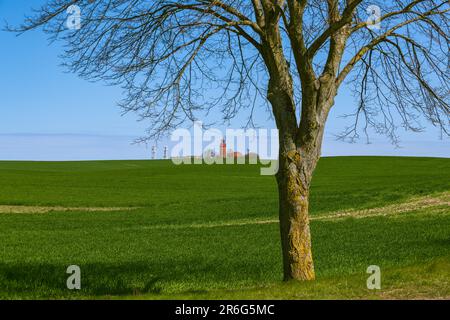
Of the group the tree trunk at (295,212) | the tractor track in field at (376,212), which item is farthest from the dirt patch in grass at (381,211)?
the tree trunk at (295,212)

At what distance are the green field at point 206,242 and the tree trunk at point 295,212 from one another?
470 mm

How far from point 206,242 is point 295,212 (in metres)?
12.1

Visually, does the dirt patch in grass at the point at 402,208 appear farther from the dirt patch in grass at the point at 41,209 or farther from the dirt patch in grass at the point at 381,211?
the dirt patch in grass at the point at 41,209

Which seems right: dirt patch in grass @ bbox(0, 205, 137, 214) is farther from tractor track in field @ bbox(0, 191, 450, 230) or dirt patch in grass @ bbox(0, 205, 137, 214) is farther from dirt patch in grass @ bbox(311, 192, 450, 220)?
dirt patch in grass @ bbox(311, 192, 450, 220)

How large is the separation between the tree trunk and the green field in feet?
A: 1.54

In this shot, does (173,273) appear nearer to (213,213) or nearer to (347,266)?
(347,266)

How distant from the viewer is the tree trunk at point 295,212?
1122cm

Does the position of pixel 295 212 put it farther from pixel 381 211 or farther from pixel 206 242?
pixel 381 211

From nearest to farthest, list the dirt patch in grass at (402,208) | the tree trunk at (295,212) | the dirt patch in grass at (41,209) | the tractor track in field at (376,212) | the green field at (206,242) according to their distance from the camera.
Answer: the tree trunk at (295,212), the green field at (206,242), the tractor track in field at (376,212), the dirt patch in grass at (402,208), the dirt patch in grass at (41,209)

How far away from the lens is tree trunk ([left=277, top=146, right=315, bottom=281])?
11.2 m

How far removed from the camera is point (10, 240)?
82.1 feet

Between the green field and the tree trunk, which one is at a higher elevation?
the tree trunk

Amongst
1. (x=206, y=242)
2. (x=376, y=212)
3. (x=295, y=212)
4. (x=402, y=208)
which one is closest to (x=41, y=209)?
(x=206, y=242)

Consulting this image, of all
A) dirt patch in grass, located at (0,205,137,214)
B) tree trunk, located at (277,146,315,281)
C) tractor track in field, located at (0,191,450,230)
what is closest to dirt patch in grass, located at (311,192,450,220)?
tractor track in field, located at (0,191,450,230)
